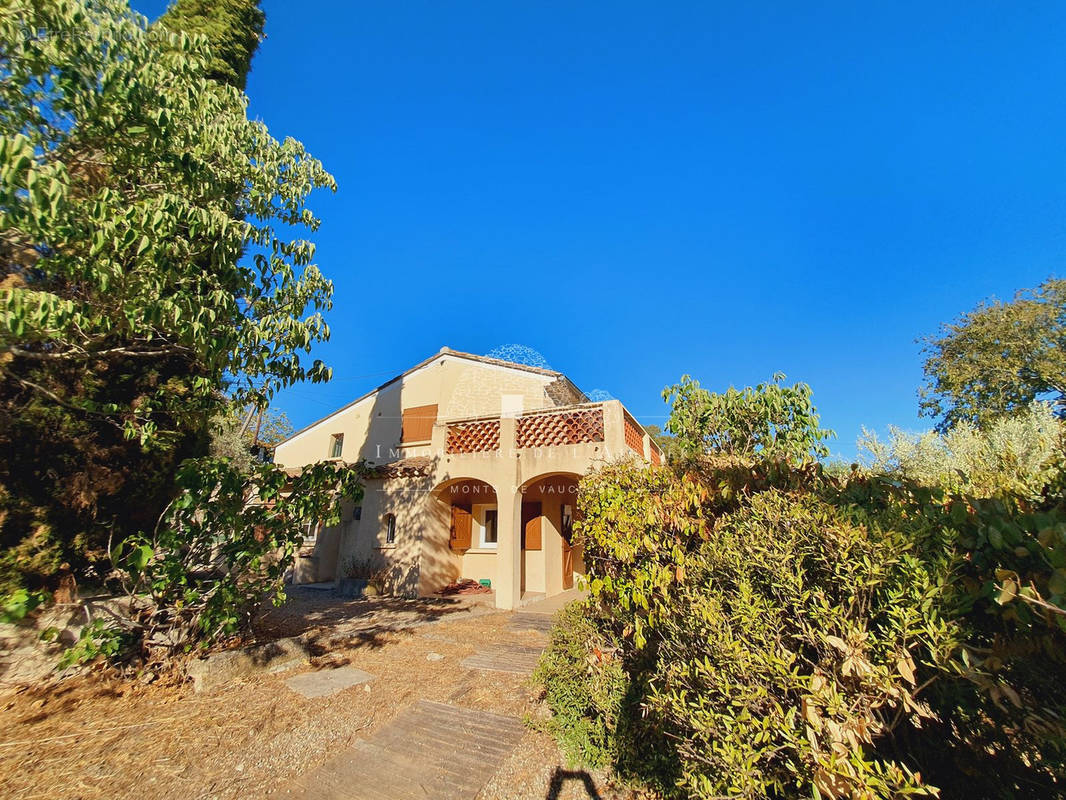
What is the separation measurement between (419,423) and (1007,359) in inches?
1039

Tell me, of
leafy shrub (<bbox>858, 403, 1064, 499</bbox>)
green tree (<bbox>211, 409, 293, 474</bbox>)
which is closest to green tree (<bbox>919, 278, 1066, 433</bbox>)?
leafy shrub (<bbox>858, 403, 1064, 499</bbox>)

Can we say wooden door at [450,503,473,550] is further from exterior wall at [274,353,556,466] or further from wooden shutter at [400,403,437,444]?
wooden shutter at [400,403,437,444]

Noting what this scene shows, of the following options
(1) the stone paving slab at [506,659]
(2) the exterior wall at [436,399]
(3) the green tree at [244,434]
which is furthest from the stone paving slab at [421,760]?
(2) the exterior wall at [436,399]

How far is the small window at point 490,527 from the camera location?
1455 centimetres

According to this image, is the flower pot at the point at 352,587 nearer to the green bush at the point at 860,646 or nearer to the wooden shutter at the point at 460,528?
the wooden shutter at the point at 460,528

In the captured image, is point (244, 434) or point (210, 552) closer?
point (210, 552)

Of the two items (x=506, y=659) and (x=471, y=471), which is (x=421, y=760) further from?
(x=471, y=471)

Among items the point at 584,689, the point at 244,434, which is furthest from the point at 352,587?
the point at 244,434

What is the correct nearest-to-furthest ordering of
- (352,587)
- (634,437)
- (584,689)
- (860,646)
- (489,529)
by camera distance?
(860,646), (584,689), (634,437), (352,587), (489,529)

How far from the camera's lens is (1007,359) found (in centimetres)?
1920

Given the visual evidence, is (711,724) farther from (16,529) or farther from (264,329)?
(16,529)

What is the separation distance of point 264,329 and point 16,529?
3704 millimetres

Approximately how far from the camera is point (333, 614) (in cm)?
1034

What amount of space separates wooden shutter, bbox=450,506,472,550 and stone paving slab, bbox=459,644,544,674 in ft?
20.7
